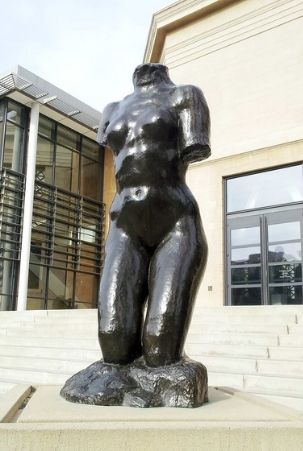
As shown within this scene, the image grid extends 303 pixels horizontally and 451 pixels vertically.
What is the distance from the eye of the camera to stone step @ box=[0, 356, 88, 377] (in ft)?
21.7

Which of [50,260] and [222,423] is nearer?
[222,423]

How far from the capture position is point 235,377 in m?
5.43

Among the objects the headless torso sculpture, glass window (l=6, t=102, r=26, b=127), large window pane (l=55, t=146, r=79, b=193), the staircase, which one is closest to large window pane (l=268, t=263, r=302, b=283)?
the staircase

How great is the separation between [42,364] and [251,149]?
32.1 ft

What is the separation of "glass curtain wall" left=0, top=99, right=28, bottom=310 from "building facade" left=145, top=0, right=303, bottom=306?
6205 mm

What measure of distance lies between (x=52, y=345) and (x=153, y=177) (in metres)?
5.73

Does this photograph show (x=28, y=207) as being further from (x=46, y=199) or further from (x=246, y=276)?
(x=246, y=276)

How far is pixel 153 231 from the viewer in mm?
2779

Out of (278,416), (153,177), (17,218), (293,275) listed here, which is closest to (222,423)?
(278,416)

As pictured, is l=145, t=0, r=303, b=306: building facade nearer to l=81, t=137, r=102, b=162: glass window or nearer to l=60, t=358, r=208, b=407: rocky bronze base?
l=81, t=137, r=102, b=162: glass window

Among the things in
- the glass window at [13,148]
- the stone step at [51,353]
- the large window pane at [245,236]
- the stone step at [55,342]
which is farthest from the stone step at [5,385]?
the glass window at [13,148]

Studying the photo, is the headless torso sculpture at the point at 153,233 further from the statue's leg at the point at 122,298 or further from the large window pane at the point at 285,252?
the large window pane at the point at 285,252

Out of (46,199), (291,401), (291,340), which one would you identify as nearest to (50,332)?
(291,340)

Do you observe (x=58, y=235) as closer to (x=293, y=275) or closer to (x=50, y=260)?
(x=50, y=260)
